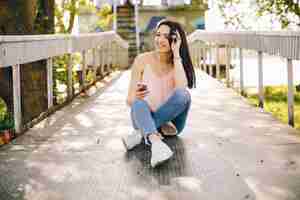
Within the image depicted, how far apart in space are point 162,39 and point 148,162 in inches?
44.5

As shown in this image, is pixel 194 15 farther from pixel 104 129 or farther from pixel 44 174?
pixel 44 174

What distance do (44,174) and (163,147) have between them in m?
0.89

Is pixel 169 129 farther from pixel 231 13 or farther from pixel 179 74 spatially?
pixel 231 13

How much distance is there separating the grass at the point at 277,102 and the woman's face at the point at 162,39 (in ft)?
7.72

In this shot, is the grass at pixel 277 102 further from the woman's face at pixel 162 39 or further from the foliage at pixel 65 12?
the foliage at pixel 65 12

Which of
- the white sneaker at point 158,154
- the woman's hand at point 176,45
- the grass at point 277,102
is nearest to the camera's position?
the white sneaker at point 158,154

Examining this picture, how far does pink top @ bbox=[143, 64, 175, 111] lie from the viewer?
616 centimetres

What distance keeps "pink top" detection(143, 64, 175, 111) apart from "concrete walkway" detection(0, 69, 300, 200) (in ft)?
1.27

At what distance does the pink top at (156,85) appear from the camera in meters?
6.16

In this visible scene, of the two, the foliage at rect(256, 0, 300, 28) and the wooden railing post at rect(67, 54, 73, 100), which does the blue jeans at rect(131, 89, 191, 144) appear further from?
the foliage at rect(256, 0, 300, 28)

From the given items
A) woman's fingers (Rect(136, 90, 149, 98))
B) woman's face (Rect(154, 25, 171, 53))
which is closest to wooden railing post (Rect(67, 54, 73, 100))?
woman's face (Rect(154, 25, 171, 53))

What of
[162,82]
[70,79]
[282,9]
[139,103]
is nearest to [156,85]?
[162,82]

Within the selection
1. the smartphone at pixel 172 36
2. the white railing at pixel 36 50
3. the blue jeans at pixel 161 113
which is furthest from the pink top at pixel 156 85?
the white railing at pixel 36 50

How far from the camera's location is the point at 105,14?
20344 mm
